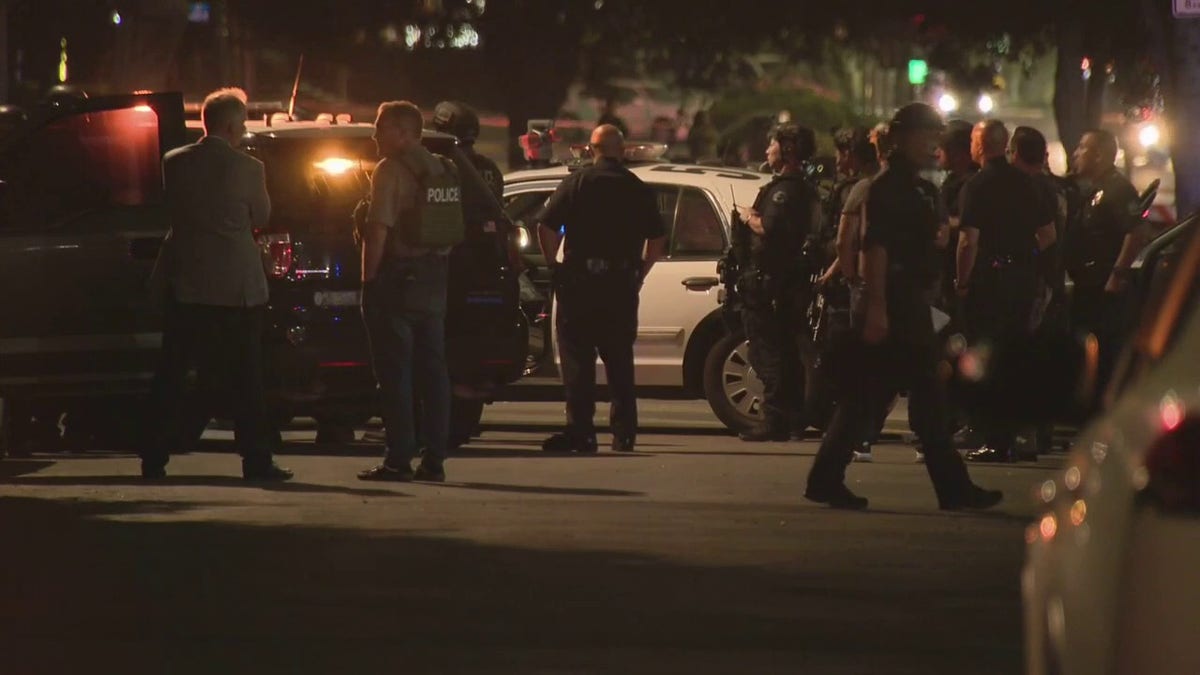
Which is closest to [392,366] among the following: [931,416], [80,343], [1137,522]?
[80,343]

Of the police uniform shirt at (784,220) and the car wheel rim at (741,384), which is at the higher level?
the police uniform shirt at (784,220)

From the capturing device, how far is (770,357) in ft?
48.3

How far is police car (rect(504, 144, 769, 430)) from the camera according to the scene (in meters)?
15.3

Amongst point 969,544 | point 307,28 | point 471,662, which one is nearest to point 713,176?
point 969,544

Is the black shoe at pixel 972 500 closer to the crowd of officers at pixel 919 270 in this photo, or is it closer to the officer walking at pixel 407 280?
the crowd of officers at pixel 919 270

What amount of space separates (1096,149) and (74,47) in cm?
1804

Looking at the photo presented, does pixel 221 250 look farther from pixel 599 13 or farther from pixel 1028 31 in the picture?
pixel 599 13

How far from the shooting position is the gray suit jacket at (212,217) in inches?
466

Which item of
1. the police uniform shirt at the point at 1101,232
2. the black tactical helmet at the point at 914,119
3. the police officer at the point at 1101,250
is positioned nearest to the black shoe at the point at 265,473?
the black tactical helmet at the point at 914,119

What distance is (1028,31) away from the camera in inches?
1539

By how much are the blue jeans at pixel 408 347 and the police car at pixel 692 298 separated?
334 centimetres

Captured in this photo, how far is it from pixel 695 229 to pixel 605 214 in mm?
1884

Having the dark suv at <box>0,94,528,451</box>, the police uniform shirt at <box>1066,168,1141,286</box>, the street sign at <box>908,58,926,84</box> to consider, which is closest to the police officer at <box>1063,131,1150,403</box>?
the police uniform shirt at <box>1066,168,1141,286</box>

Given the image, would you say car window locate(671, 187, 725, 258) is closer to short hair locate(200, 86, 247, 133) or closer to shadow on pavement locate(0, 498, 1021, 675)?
short hair locate(200, 86, 247, 133)
